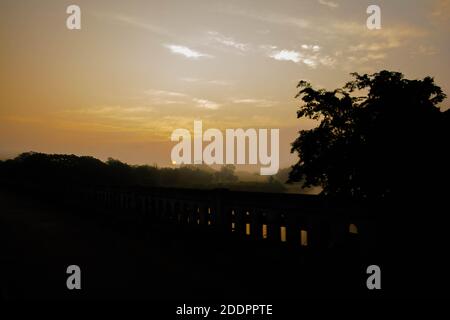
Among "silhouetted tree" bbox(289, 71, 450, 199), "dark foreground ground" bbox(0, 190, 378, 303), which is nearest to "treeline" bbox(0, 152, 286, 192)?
"silhouetted tree" bbox(289, 71, 450, 199)

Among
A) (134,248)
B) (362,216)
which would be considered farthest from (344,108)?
(362,216)

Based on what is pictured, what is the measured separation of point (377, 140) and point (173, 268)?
24.9m

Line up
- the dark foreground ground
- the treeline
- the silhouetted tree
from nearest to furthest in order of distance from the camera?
the dark foreground ground
the silhouetted tree
the treeline

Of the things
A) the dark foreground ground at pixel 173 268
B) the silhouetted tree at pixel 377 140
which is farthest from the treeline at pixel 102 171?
the dark foreground ground at pixel 173 268

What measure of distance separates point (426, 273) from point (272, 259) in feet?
9.76

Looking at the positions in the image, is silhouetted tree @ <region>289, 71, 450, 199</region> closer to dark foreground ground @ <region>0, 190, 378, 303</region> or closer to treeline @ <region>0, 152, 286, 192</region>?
dark foreground ground @ <region>0, 190, 378, 303</region>

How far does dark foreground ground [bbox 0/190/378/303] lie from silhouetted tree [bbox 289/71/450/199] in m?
21.0

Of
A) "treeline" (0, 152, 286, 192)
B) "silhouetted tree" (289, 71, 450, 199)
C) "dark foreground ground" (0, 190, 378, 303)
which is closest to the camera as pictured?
"dark foreground ground" (0, 190, 378, 303)

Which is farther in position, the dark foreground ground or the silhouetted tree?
the silhouetted tree

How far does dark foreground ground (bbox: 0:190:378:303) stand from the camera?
20.7 feet

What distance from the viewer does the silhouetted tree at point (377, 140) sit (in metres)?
28.2
